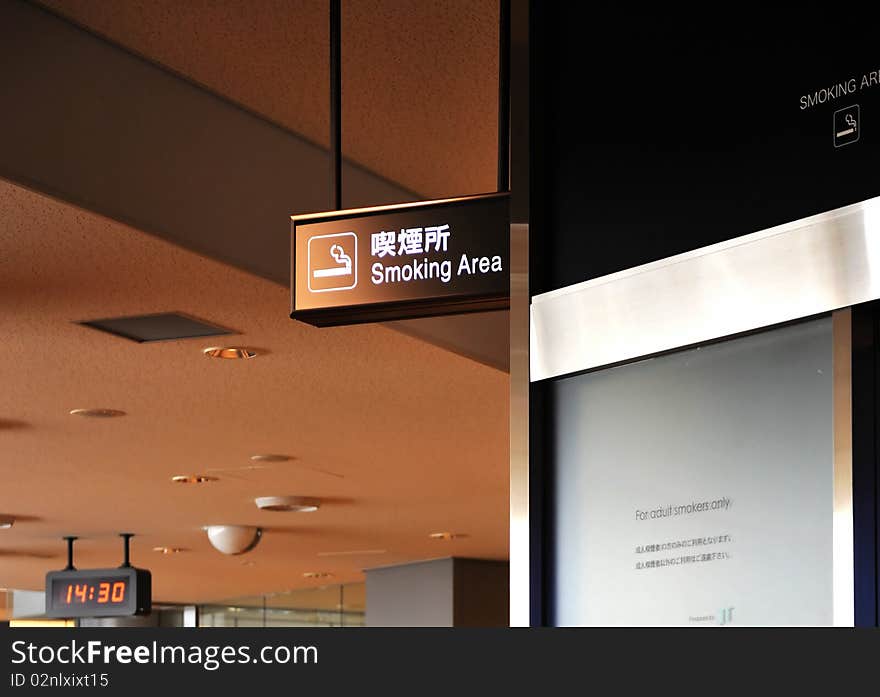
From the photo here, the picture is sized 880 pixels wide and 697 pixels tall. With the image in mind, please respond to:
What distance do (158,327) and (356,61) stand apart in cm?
169

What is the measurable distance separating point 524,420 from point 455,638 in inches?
71.5

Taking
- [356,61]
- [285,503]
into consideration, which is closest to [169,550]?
[285,503]

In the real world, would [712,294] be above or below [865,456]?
above

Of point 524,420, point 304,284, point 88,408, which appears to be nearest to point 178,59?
point 304,284

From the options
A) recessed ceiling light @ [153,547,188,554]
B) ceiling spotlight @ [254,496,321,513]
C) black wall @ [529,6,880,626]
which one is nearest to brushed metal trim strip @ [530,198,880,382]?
black wall @ [529,6,880,626]

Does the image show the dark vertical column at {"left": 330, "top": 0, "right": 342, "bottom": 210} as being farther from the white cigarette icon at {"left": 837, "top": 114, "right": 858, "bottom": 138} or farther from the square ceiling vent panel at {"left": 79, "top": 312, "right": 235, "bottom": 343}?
the square ceiling vent panel at {"left": 79, "top": 312, "right": 235, "bottom": 343}

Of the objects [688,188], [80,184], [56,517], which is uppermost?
[80,184]

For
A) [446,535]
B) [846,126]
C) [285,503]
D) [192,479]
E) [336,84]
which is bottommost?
[446,535]

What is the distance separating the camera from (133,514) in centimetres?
962

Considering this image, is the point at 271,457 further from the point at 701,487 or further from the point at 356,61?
the point at 701,487

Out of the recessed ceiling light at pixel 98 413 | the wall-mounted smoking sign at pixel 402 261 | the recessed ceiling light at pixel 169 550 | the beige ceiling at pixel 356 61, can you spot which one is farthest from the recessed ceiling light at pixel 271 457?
the recessed ceiling light at pixel 169 550

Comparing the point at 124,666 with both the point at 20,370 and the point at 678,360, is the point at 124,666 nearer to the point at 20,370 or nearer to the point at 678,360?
the point at 678,360

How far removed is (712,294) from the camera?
2023mm

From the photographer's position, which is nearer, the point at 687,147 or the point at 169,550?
the point at 687,147
